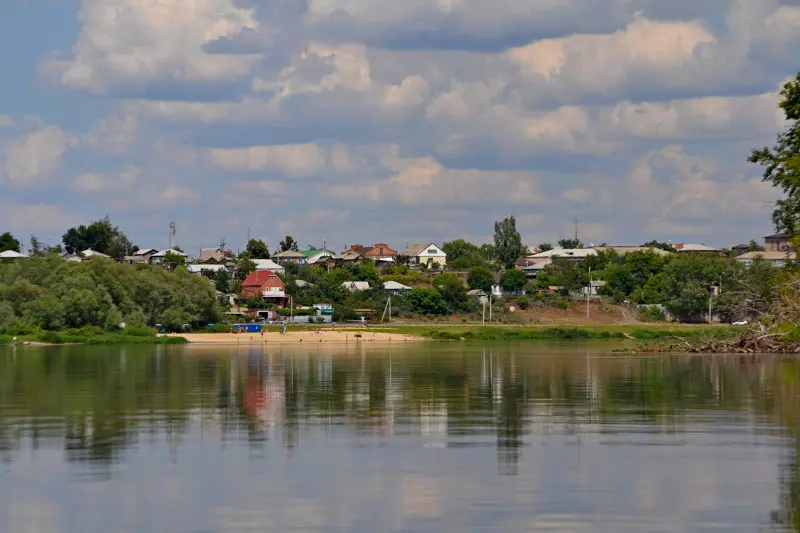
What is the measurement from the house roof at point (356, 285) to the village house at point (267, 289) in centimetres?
1179

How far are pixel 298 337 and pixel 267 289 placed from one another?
52.6m

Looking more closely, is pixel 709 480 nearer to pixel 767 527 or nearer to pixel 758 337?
pixel 767 527

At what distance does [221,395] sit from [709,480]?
2769cm

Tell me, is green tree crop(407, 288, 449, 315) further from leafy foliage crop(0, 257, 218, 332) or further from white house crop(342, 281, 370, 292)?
leafy foliage crop(0, 257, 218, 332)

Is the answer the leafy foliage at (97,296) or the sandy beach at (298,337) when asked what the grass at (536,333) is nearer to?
the sandy beach at (298,337)

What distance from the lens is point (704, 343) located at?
88062 millimetres

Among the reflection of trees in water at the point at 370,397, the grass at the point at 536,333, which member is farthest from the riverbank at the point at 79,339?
the grass at the point at 536,333

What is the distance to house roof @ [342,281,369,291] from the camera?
187 m

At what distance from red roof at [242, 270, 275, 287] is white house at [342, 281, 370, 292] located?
12582 mm

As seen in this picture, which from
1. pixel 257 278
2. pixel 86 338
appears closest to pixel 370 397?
pixel 86 338

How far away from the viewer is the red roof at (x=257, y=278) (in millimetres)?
181387

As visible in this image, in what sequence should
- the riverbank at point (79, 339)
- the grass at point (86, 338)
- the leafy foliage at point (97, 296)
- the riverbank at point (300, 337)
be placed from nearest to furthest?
the riverbank at point (79, 339)
the grass at point (86, 338)
the leafy foliage at point (97, 296)
the riverbank at point (300, 337)

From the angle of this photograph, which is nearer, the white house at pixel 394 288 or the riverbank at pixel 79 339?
the riverbank at pixel 79 339

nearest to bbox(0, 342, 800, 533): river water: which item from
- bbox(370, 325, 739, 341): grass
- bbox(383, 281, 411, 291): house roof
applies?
bbox(370, 325, 739, 341): grass
